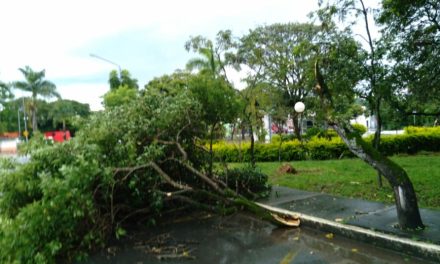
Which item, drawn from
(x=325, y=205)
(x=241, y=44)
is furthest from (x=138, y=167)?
(x=241, y=44)

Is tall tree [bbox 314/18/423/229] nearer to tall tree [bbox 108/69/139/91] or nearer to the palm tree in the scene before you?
tall tree [bbox 108/69/139/91]

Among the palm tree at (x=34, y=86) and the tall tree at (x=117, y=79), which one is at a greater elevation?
the palm tree at (x=34, y=86)

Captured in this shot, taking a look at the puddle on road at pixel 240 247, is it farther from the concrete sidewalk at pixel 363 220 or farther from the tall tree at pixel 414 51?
the tall tree at pixel 414 51

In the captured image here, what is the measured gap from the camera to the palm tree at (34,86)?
40125mm

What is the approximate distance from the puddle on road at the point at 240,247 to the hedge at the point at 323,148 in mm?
7904

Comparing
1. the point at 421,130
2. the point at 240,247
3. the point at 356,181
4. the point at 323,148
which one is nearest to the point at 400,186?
the point at 240,247

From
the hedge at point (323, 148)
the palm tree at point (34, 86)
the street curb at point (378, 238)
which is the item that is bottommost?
the street curb at point (378, 238)

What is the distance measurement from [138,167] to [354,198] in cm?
418

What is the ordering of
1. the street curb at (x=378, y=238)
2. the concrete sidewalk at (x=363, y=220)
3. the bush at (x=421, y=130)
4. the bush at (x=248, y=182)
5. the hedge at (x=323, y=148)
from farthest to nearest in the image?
the bush at (x=421, y=130)
the hedge at (x=323, y=148)
the bush at (x=248, y=182)
the concrete sidewalk at (x=363, y=220)
the street curb at (x=378, y=238)

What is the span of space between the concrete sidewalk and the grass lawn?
2.07ft

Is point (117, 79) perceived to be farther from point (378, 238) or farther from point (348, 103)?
point (378, 238)

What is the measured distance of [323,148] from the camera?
13.1m

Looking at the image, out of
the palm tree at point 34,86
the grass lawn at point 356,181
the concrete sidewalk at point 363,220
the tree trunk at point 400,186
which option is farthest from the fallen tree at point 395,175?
the palm tree at point 34,86

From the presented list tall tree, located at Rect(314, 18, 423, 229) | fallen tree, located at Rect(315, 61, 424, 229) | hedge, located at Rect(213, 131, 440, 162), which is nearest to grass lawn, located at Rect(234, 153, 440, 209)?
fallen tree, located at Rect(315, 61, 424, 229)
